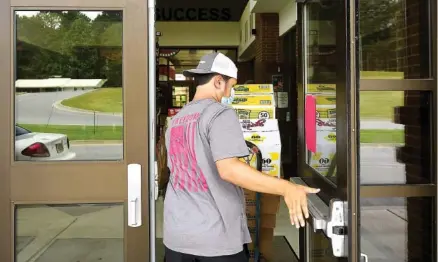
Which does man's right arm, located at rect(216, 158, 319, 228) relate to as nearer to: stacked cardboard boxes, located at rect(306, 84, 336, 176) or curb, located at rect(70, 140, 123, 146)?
stacked cardboard boxes, located at rect(306, 84, 336, 176)

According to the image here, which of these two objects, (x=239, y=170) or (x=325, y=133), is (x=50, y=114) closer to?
(x=239, y=170)

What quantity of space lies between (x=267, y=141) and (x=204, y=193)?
75.6 inches

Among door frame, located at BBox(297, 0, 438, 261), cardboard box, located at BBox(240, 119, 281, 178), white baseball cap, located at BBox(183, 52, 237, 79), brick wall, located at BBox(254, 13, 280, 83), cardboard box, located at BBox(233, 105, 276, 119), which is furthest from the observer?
brick wall, located at BBox(254, 13, 280, 83)

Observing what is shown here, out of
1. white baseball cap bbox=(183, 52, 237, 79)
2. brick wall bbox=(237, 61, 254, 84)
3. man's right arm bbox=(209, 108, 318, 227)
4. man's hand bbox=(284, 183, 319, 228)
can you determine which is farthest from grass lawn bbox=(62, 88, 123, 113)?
brick wall bbox=(237, 61, 254, 84)

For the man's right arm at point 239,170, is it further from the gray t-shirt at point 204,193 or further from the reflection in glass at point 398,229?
the reflection in glass at point 398,229

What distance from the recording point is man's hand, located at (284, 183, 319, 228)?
6.03 feet

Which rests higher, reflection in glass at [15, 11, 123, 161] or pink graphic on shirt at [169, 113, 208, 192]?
reflection in glass at [15, 11, 123, 161]

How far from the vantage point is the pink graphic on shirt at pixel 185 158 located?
2094 millimetres

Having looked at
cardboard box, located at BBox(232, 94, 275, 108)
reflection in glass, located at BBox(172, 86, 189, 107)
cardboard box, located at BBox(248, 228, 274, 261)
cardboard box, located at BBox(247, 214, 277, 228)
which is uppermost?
reflection in glass, located at BBox(172, 86, 189, 107)

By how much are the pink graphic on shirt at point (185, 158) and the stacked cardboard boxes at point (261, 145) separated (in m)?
1.74

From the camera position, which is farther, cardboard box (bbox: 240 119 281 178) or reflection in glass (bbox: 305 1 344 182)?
cardboard box (bbox: 240 119 281 178)

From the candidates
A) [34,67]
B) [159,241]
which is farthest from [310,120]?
[159,241]

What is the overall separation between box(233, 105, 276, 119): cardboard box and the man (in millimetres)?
1847

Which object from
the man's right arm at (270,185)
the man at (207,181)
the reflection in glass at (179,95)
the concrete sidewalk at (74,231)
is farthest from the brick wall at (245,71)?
the man's right arm at (270,185)
